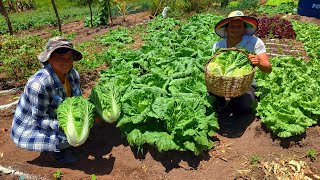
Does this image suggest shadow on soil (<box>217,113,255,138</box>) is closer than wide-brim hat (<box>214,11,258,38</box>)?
No

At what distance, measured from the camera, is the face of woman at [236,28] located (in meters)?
4.77

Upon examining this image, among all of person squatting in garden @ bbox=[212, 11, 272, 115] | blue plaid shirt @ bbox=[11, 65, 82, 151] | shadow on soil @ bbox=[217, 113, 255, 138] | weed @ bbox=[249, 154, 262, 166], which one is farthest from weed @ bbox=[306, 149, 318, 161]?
blue plaid shirt @ bbox=[11, 65, 82, 151]

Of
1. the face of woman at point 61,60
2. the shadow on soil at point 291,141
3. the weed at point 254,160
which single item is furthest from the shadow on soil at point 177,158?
the face of woman at point 61,60

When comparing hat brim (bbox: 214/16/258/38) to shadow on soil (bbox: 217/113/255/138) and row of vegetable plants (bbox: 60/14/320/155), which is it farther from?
shadow on soil (bbox: 217/113/255/138)

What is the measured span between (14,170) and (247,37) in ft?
13.5

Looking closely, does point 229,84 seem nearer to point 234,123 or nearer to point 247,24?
point 234,123

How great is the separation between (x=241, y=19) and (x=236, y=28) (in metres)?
0.19

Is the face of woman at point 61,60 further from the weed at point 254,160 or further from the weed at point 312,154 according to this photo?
the weed at point 312,154

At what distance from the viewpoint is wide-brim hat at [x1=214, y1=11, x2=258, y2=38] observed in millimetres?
4615

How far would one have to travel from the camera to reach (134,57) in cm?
686

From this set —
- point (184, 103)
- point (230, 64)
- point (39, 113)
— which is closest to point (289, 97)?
point (230, 64)

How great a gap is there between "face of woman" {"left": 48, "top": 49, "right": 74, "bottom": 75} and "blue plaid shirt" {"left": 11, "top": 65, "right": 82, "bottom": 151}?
113 millimetres

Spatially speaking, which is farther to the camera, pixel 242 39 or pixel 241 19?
pixel 242 39

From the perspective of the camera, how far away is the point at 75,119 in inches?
146
